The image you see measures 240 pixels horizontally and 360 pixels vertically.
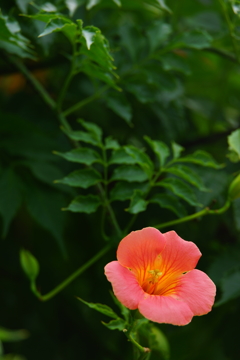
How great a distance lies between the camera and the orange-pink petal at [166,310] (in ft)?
1.77

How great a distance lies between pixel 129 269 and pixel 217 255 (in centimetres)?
41

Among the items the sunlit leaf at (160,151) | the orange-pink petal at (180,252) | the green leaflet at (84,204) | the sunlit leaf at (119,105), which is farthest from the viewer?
the sunlit leaf at (119,105)

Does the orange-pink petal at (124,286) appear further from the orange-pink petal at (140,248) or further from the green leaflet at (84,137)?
the green leaflet at (84,137)

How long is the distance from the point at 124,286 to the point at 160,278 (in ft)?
0.44

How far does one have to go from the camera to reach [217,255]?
98cm

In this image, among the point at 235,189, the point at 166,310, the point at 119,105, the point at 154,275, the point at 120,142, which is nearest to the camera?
the point at 166,310

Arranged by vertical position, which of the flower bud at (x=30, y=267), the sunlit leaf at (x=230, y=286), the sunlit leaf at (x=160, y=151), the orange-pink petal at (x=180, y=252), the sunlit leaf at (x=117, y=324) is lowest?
the sunlit leaf at (x=230, y=286)

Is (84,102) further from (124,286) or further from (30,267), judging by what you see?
(124,286)

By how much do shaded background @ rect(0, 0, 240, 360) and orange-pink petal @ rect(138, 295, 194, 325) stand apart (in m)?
0.31

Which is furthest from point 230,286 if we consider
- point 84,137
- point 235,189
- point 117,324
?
point 84,137

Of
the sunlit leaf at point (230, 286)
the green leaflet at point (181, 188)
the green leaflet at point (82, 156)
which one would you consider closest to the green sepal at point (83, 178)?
the green leaflet at point (82, 156)

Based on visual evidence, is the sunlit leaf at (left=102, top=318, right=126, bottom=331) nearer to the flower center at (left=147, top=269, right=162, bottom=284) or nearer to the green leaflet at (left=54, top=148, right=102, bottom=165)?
the flower center at (left=147, top=269, right=162, bottom=284)

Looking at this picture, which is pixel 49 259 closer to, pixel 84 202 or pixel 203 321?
pixel 203 321

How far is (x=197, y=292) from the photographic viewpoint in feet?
1.96
